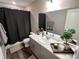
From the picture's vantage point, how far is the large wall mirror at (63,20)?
52.8 inches

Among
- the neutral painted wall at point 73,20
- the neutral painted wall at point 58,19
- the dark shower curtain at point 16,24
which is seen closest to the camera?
the neutral painted wall at point 73,20

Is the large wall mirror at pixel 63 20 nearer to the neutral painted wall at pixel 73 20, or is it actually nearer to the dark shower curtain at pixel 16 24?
the neutral painted wall at pixel 73 20

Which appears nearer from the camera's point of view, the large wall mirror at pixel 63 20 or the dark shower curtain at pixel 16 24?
the large wall mirror at pixel 63 20

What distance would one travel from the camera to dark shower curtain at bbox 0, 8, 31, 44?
108 inches

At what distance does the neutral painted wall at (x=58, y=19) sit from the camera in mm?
1615

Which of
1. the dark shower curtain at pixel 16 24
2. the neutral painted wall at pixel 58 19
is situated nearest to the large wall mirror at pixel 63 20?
the neutral painted wall at pixel 58 19

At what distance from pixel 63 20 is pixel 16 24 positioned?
229cm

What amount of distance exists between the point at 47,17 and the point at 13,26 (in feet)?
5.77

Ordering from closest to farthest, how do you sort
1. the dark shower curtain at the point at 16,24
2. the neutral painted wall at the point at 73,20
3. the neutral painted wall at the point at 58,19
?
the neutral painted wall at the point at 73,20
the neutral painted wall at the point at 58,19
the dark shower curtain at the point at 16,24

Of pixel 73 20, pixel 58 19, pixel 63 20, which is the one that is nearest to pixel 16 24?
pixel 58 19

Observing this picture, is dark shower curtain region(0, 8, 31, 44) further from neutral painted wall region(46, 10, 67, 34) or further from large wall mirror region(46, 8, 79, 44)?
neutral painted wall region(46, 10, 67, 34)

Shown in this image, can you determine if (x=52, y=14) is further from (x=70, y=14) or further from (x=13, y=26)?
(x=13, y=26)

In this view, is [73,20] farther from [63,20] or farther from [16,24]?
[16,24]

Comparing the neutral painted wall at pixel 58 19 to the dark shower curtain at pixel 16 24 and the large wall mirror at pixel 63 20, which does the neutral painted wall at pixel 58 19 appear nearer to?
the large wall mirror at pixel 63 20
